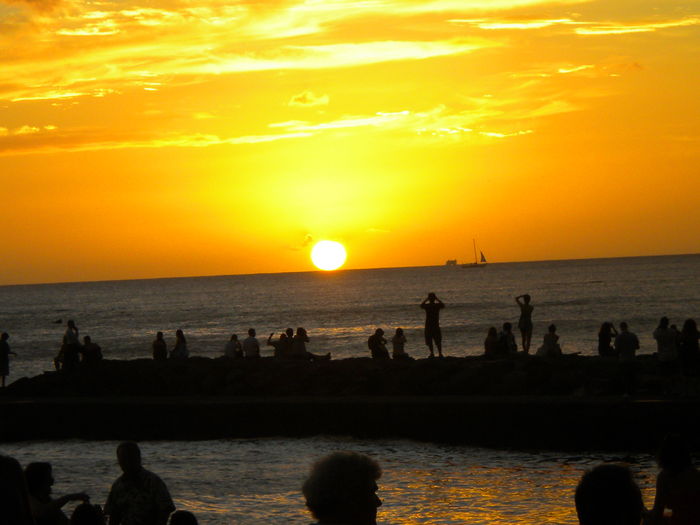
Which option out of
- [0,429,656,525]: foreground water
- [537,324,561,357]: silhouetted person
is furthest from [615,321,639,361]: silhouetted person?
[537,324,561,357]: silhouetted person

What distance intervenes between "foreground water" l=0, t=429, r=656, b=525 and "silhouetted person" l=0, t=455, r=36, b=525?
38.4ft

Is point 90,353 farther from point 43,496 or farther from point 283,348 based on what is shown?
point 43,496

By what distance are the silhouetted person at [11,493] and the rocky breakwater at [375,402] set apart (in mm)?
16825

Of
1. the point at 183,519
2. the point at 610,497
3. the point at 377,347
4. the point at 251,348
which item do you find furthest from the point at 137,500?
the point at 251,348

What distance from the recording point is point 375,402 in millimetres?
22344

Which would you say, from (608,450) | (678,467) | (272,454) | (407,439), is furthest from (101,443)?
(678,467)

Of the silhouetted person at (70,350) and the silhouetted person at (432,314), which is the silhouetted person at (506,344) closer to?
the silhouetted person at (432,314)

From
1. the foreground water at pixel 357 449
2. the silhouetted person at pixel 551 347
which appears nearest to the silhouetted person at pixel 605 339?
the silhouetted person at pixel 551 347

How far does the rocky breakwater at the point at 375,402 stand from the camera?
2022 cm

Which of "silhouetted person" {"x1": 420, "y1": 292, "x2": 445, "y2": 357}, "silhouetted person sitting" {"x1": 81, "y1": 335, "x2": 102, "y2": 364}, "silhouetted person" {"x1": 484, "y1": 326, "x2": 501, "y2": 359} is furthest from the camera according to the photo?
"silhouetted person sitting" {"x1": 81, "y1": 335, "x2": 102, "y2": 364}

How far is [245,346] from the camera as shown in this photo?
100 ft

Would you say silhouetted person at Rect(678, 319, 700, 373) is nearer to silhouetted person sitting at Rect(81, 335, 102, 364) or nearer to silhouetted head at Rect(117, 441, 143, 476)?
silhouetted person sitting at Rect(81, 335, 102, 364)

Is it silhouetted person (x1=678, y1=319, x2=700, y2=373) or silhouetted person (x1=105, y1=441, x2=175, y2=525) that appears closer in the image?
silhouetted person (x1=105, y1=441, x2=175, y2=525)

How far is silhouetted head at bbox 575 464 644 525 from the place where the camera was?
3990 millimetres
